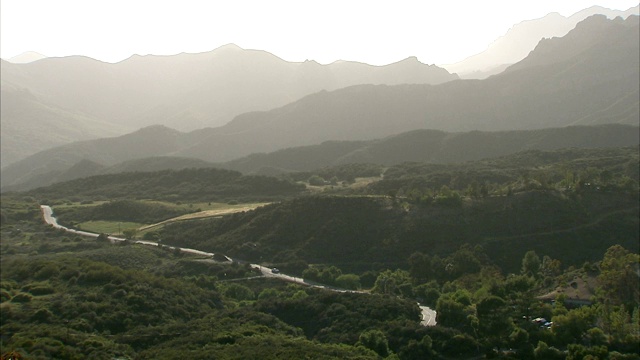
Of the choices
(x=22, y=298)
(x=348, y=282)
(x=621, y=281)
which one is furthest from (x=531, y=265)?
(x=22, y=298)

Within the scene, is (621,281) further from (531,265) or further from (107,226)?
(107,226)

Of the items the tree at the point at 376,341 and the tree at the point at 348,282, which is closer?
the tree at the point at 376,341

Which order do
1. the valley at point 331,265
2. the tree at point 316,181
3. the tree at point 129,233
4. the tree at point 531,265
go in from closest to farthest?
the valley at point 331,265, the tree at point 531,265, the tree at point 129,233, the tree at point 316,181

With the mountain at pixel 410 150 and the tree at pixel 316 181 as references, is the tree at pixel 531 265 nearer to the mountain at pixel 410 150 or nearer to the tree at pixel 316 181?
the tree at pixel 316 181

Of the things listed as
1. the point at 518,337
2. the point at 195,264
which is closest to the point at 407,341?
the point at 518,337

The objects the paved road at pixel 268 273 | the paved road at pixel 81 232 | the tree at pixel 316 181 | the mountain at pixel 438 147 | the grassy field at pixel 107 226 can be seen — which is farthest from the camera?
the mountain at pixel 438 147

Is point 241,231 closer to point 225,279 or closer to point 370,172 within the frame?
point 225,279

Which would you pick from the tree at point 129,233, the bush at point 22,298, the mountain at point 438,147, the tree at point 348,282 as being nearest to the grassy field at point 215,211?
the tree at point 129,233

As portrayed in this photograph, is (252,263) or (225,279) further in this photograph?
(252,263)

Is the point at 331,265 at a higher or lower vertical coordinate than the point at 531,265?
lower

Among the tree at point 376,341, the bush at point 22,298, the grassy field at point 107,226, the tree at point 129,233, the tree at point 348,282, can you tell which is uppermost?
the bush at point 22,298

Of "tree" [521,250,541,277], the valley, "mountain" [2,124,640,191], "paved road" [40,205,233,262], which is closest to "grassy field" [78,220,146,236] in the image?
the valley
